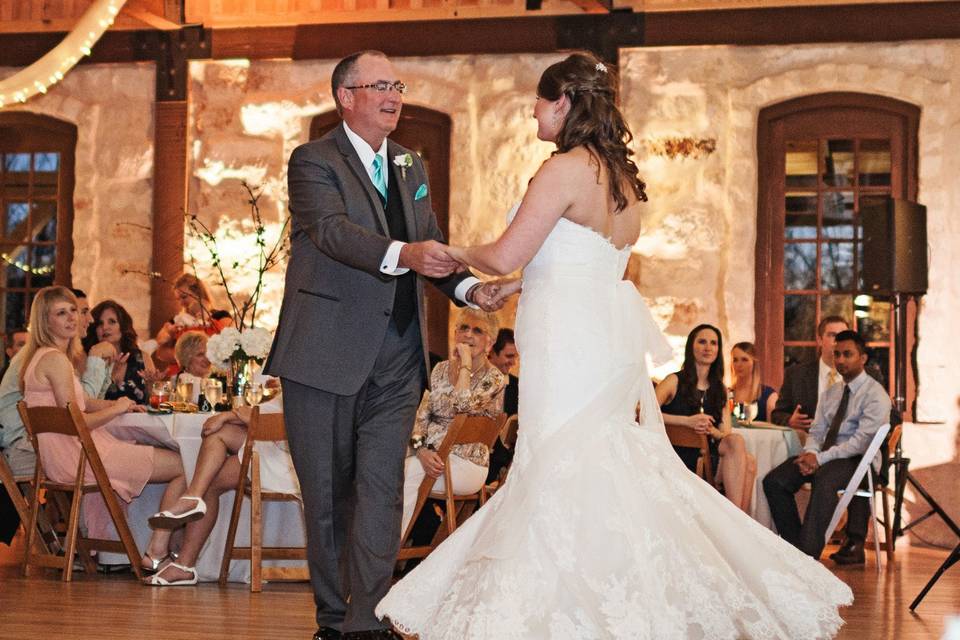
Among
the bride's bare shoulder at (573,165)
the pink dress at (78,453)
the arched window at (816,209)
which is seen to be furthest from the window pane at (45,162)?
the bride's bare shoulder at (573,165)

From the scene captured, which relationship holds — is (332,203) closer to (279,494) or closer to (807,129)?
(279,494)

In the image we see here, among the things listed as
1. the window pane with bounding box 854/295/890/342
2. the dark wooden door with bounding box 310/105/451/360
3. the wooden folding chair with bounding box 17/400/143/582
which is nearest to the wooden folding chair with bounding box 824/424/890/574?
the window pane with bounding box 854/295/890/342

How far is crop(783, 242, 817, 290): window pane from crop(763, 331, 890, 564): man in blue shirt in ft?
5.10

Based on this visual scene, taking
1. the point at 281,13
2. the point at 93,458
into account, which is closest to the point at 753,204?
the point at 281,13

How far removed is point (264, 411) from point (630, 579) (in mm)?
3252

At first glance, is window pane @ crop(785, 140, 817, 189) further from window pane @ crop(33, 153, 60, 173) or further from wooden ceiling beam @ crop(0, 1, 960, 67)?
window pane @ crop(33, 153, 60, 173)

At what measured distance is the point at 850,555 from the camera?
8.20m

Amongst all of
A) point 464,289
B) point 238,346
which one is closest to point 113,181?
point 238,346

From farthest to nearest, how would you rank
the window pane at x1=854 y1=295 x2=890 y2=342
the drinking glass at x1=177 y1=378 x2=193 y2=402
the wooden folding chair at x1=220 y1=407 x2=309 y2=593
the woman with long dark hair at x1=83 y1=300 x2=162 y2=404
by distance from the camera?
the window pane at x1=854 y1=295 x2=890 y2=342 < the woman with long dark hair at x1=83 y1=300 x2=162 y2=404 < the drinking glass at x1=177 y1=378 x2=193 y2=402 < the wooden folding chair at x1=220 y1=407 x2=309 y2=593

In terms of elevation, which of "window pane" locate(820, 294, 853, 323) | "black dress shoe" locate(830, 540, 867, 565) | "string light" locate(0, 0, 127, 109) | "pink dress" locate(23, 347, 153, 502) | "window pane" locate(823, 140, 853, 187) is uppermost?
"string light" locate(0, 0, 127, 109)

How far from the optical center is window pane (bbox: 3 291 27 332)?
36.2ft

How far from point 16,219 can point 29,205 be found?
0.52ft

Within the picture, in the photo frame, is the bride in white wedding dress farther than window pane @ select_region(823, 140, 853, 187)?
No

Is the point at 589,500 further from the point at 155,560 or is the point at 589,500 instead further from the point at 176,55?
the point at 176,55
